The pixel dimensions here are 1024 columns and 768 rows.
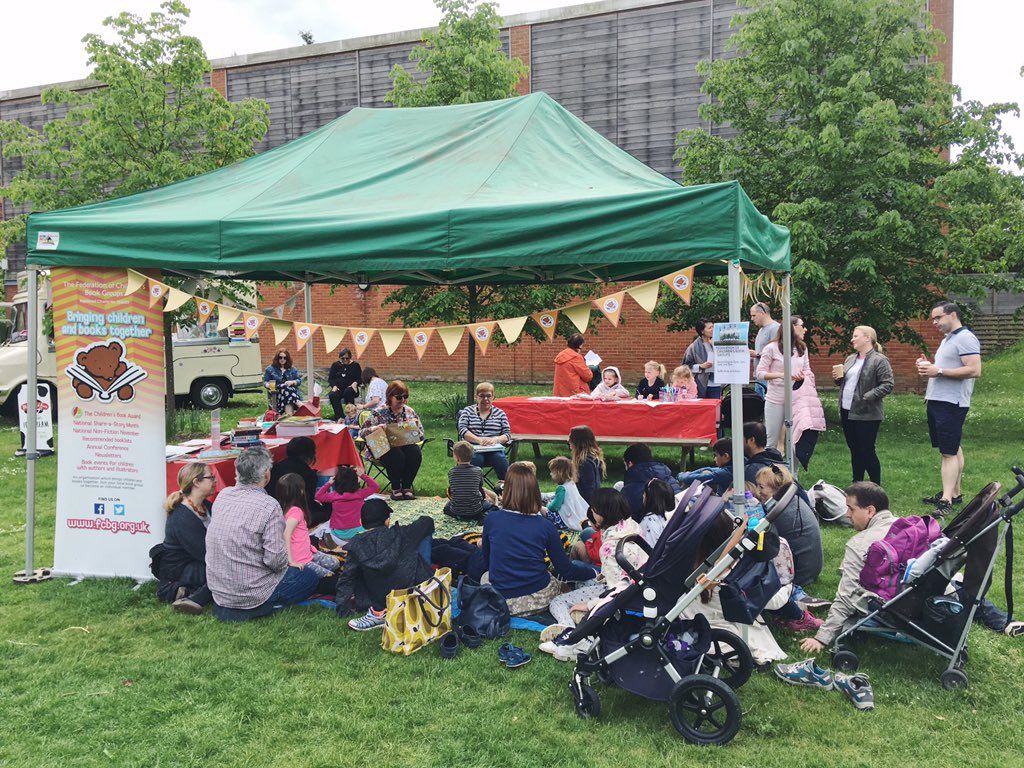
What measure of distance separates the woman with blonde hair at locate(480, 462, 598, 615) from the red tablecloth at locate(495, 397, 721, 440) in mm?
4141

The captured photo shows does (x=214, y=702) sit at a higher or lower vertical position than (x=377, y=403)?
lower

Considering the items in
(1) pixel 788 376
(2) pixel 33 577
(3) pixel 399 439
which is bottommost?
(2) pixel 33 577

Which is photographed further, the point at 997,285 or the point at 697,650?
the point at 997,285

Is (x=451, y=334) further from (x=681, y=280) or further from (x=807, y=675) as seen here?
(x=807, y=675)

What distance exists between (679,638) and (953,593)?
1.53 metres

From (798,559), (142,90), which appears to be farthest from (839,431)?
(142,90)

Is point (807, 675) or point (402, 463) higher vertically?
point (402, 463)

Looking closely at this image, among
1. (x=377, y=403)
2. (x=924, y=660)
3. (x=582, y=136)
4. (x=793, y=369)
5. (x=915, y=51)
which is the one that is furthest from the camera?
(x=915, y=51)

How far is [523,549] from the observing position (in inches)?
187

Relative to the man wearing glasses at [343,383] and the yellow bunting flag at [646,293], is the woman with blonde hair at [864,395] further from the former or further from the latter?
the man wearing glasses at [343,383]

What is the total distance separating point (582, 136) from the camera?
262 inches

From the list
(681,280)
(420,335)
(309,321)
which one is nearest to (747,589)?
(681,280)

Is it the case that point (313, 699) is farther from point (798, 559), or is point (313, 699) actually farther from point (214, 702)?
point (798, 559)

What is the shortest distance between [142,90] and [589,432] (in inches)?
386
